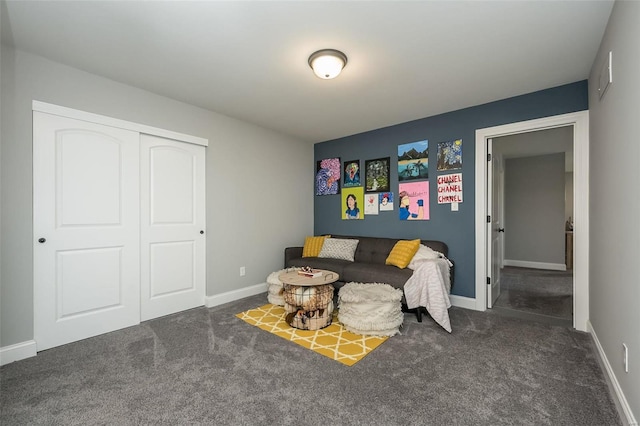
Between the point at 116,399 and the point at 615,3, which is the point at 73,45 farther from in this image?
the point at 615,3

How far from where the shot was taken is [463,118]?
3.51 m

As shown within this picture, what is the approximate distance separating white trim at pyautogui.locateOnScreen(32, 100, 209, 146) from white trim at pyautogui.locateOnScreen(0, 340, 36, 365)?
6.13 feet

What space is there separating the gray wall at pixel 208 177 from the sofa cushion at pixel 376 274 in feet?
4.40

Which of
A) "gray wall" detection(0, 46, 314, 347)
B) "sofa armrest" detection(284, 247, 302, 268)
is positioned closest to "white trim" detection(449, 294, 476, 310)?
"sofa armrest" detection(284, 247, 302, 268)

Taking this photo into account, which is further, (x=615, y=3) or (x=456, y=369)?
(x=456, y=369)

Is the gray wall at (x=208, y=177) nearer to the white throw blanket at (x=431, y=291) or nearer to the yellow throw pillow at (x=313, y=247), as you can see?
the yellow throw pillow at (x=313, y=247)

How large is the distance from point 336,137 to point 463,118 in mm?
1911

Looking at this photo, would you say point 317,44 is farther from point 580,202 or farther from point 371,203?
point 580,202

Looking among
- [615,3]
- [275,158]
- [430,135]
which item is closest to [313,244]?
[275,158]

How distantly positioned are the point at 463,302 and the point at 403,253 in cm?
95

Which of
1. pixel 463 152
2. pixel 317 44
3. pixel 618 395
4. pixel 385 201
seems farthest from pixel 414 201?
pixel 618 395

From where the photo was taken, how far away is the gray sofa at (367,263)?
3.19m

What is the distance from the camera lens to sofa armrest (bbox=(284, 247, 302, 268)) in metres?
4.32

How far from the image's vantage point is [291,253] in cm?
433
